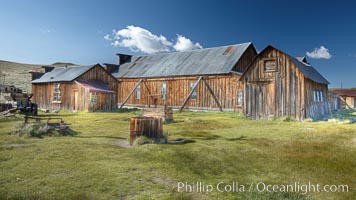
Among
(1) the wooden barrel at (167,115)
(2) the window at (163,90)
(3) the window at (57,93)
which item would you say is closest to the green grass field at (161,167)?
(1) the wooden barrel at (167,115)

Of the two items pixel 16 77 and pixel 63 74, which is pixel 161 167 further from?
pixel 16 77

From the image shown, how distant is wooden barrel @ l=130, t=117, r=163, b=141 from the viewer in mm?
10316

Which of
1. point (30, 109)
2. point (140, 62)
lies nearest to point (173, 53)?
point (140, 62)

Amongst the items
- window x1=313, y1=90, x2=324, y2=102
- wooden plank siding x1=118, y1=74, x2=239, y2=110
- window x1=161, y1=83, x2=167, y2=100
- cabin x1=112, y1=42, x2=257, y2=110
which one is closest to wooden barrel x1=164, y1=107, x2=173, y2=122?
A: cabin x1=112, y1=42, x2=257, y2=110

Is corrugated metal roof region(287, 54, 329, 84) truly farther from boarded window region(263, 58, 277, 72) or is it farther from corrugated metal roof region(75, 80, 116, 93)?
corrugated metal roof region(75, 80, 116, 93)

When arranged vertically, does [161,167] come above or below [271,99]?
below

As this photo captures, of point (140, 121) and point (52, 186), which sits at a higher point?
point (140, 121)

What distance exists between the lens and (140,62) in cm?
4047

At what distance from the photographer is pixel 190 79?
3100 cm

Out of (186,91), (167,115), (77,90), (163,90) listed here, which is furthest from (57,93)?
(167,115)

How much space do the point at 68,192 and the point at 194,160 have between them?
12.3 ft

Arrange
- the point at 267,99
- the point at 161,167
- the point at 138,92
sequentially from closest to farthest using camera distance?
the point at 161,167
the point at 267,99
the point at 138,92

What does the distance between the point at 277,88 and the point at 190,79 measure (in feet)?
39.2

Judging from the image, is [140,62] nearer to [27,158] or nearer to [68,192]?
[27,158]
